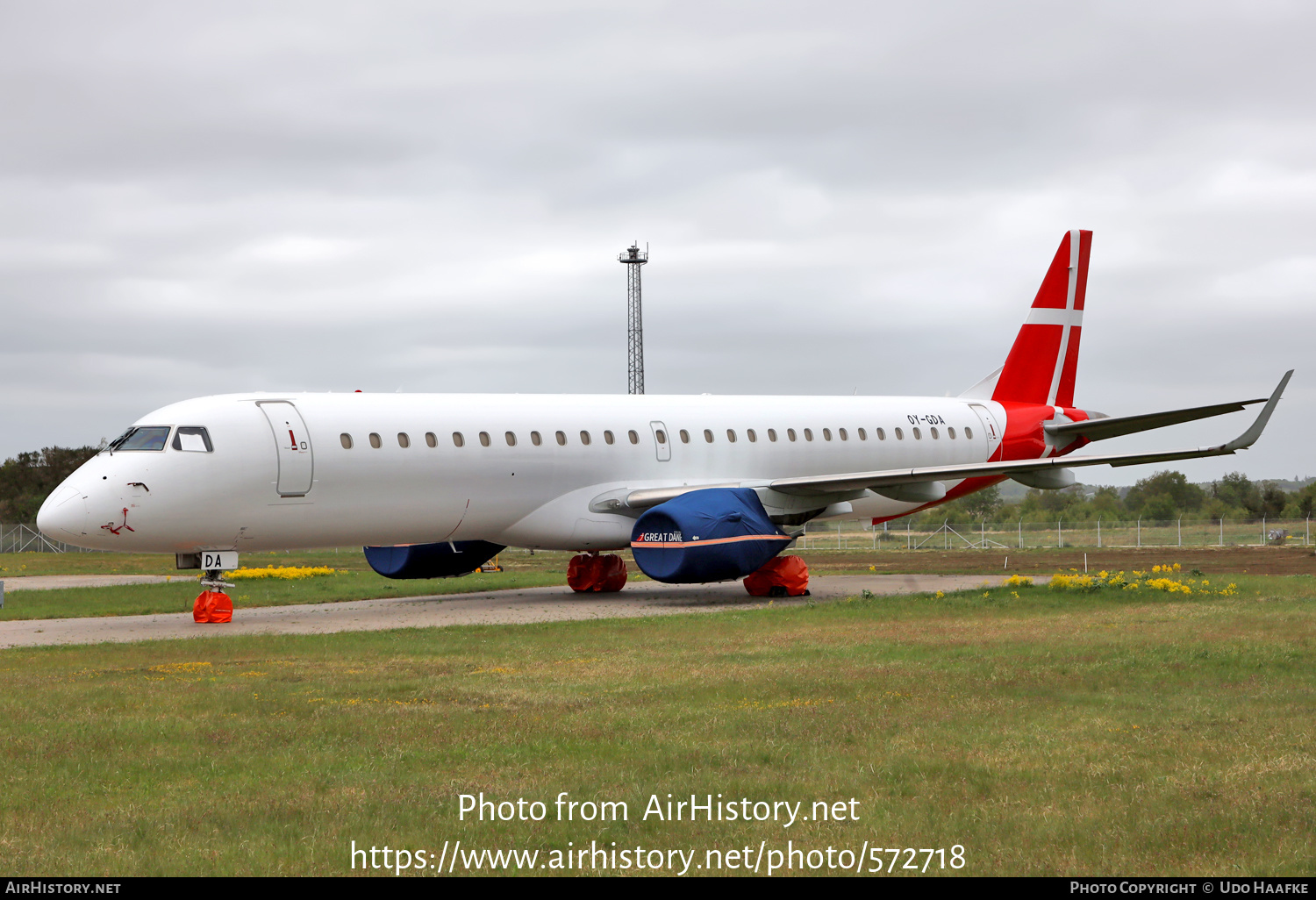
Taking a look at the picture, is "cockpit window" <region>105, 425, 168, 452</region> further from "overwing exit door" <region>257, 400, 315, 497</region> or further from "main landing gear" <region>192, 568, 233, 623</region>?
"main landing gear" <region>192, 568, 233, 623</region>

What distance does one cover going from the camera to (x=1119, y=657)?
41.0 feet

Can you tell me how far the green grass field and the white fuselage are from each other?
4.03 m

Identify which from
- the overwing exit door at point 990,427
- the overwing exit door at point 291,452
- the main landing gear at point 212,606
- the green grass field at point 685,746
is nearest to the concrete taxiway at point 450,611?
the main landing gear at point 212,606

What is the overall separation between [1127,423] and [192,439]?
19.3m

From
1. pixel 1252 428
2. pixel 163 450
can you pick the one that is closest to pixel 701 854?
pixel 163 450

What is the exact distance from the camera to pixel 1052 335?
1238 inches

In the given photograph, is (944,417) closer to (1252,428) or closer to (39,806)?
(1252,428)

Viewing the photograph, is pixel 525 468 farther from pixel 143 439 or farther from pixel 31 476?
pixel 31 476

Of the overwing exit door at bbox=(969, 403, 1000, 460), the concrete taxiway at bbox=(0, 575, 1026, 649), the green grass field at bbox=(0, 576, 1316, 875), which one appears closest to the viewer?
the green grass field at bbox=(0, 576, 1316, 875)

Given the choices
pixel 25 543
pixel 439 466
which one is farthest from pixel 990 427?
pixel 25 543

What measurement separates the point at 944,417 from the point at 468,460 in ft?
41.7

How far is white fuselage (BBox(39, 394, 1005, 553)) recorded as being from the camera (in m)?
18.8

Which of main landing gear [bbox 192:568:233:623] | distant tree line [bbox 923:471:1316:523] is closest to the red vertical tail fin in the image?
main landing gear [bbox 192:568:233:623]

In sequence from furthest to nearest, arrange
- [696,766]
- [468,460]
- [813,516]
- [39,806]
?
[813,516] < [468,460] < [696,766] < [39,806]
